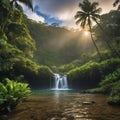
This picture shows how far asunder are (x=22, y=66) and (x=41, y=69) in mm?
7465

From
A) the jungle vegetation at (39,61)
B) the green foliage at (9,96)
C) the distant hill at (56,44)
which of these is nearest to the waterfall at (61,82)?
the jungle vegetation at (39,61)

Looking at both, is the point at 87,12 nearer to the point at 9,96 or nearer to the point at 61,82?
the point at 61,82

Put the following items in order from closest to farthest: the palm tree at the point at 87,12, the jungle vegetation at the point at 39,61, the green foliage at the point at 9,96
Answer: the green foliage at the point at 9,96 < the jungle vegetation at the point at 39,61 < the palm tree at the point at 87,12

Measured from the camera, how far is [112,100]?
59.0 feet

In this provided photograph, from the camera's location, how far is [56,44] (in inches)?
3915

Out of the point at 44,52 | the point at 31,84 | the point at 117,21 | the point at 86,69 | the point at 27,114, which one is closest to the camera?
the point at 27,114

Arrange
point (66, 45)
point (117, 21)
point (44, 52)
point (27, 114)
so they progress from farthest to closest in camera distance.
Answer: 1. point (66, 45)
2. point (44, 52)
3. point (117, 21)
4. point (27, 114)

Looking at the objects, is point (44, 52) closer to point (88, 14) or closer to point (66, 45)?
point (66, 45)

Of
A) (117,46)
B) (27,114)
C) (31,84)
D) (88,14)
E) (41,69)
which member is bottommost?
(27,114)

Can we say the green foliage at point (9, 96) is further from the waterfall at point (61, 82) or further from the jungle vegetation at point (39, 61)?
the waterfall at point (61, 82)

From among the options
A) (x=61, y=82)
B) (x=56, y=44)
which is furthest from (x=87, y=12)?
(x=56, y=44)

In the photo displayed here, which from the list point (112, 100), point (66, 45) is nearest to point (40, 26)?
point (66, 45)

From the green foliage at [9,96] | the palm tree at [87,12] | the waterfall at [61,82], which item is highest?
the palm tree at [87,12]

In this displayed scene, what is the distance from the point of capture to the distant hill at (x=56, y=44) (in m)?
88.1
